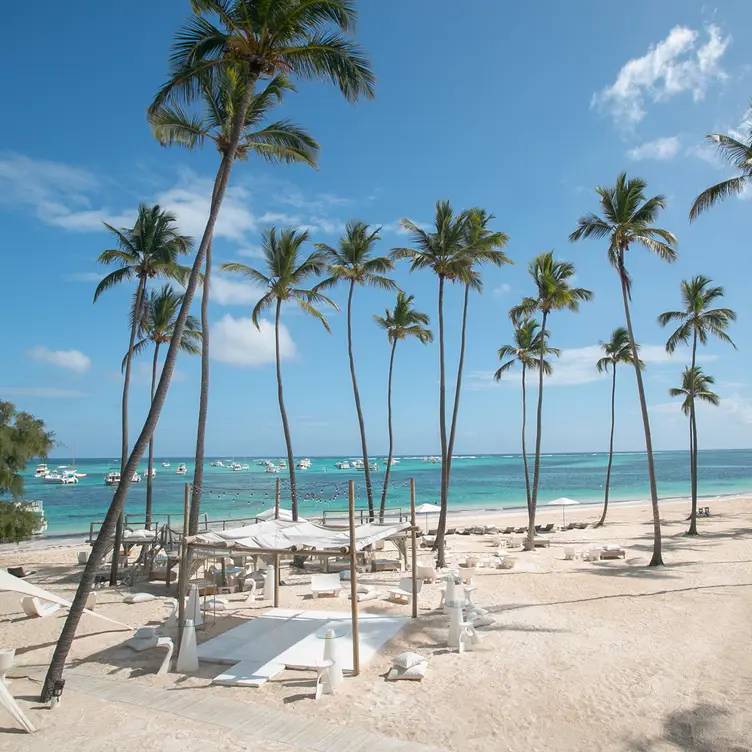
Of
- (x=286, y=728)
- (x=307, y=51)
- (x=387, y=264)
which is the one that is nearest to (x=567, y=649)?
(x=286, y=728)

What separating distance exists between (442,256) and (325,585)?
38.6 feet

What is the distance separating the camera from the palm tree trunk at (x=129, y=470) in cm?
798

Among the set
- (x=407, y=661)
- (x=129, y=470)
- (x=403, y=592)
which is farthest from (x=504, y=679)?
(x=129, y=470)

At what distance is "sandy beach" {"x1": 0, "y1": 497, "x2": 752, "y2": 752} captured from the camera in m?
6.73

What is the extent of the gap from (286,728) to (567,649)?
542cm

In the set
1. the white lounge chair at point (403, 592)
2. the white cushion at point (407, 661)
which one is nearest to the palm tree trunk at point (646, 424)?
the white lounge chair at point (403, 592)

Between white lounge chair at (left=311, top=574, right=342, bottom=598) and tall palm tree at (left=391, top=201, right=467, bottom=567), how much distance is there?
5.38 m

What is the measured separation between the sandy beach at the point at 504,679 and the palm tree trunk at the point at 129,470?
0.71m

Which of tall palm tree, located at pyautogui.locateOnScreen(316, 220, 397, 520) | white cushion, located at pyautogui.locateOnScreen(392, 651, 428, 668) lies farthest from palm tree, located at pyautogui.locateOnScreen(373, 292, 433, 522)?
white cushion, located at pyautogui.locateOnScreen(392, 651, 428, 668)

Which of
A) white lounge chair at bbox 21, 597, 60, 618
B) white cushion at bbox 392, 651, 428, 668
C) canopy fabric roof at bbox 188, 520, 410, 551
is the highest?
canopy fabric roof at bbox 188, 520, 410, 551

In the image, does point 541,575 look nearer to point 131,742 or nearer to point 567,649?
point 567,649

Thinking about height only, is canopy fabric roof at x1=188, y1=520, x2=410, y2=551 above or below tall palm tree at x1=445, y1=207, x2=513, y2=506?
below

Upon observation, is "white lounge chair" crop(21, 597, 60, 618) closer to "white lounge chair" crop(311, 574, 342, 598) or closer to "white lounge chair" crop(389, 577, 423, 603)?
"white lounge chair" crop(311, 574, 342, 598)

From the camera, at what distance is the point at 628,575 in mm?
16375
